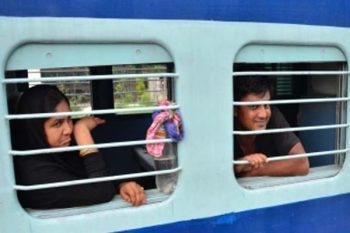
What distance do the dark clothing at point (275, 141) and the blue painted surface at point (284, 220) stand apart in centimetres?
27

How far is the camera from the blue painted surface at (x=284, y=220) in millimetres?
1661

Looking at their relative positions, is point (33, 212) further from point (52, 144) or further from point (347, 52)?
point (347, 52)

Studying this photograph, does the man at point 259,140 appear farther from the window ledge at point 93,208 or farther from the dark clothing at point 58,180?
the dark clothing at point 58,180

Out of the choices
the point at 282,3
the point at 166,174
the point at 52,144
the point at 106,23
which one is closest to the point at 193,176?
the point at 166,174

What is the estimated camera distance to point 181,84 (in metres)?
1.56

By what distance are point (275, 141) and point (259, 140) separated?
8 cm

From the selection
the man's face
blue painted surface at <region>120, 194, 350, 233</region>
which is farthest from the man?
blue painted surface at <region>120, 194, 350, 233</region>

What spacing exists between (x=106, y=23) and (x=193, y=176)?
65 cm

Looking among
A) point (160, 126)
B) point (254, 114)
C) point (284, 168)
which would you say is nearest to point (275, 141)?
point (284, 168)

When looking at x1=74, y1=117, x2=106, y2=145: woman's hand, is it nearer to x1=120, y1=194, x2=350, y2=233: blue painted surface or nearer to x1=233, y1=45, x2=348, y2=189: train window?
x1=120, y1=194, x2=350, y2=233: blue painted surface

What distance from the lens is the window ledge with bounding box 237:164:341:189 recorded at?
5.88 ft

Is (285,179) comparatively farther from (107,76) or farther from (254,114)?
(107,76)

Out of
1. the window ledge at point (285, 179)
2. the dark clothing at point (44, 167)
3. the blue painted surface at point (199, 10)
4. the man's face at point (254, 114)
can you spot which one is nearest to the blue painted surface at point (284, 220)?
the window ledge at point (285, 179)

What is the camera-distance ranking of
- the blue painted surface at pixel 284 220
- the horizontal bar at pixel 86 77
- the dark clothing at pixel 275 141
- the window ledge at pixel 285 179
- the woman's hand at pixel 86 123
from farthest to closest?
the dark clothing at pixel 275 141, the window ledge at pixel 285 179, the blue painted surface at pixel 284 220, the woman's hand at pixel 86 123, the horizontal bar at pixel 86 77
